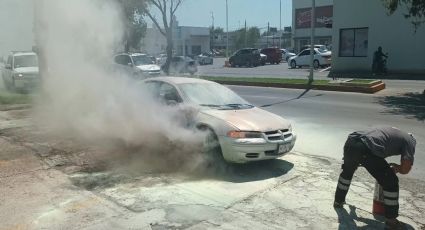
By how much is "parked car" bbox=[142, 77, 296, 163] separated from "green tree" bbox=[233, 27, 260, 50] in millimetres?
75344

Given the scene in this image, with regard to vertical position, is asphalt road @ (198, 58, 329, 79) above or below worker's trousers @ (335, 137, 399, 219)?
below

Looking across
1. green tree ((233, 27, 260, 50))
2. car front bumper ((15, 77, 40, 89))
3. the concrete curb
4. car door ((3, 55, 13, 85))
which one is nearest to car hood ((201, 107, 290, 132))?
the concrete curb

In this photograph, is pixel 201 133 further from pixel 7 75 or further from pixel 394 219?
pixel 7 75

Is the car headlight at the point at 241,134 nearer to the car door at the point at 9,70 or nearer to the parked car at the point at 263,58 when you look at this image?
the car door at the point at 9,70

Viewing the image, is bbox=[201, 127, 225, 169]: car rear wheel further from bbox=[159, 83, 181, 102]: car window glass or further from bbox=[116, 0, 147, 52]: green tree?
bbox=[116, 0, 147, 52]: green tree

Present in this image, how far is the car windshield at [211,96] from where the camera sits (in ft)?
23.7

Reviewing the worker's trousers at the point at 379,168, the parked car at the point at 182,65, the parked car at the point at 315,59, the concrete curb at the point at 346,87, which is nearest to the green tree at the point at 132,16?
the worker's trousers at the point at 379,168

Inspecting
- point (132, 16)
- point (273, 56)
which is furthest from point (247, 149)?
point (273, 56)

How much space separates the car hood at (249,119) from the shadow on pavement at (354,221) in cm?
180

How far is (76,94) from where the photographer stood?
9.23 m

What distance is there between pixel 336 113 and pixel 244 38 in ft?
238

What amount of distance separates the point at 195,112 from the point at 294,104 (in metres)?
7.65

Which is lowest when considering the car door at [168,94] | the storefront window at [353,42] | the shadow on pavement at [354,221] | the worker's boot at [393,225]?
the shadow on pavement at [354,221]

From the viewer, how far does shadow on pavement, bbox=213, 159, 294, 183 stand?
6086 mm
